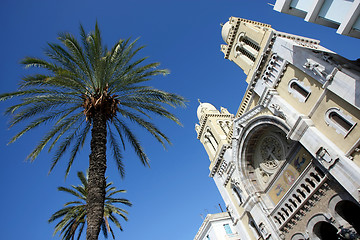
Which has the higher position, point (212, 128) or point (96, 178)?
point (212, 128)

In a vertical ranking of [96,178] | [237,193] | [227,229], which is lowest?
[96,178]

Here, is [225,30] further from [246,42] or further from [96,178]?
[96,178]

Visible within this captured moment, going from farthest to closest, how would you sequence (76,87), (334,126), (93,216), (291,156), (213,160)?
(213,160) < (291,156) < (334,126) < (76,87) < (93,216)

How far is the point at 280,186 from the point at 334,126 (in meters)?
6.21

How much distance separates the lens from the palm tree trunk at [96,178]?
339 inches

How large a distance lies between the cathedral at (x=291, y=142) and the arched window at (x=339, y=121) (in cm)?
4

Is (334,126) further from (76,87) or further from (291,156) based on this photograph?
(76,87)

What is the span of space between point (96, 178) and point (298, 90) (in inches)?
500

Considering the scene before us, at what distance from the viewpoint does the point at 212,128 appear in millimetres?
25750

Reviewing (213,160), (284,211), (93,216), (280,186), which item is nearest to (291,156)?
(280,186)

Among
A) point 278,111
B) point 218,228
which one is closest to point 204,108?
point 278,111

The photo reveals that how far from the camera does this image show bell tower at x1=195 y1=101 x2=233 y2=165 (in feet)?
81.7

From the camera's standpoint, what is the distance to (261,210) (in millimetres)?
17594

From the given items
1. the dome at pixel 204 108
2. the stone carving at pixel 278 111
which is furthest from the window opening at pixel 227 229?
the stone carving at pixel 278 111
